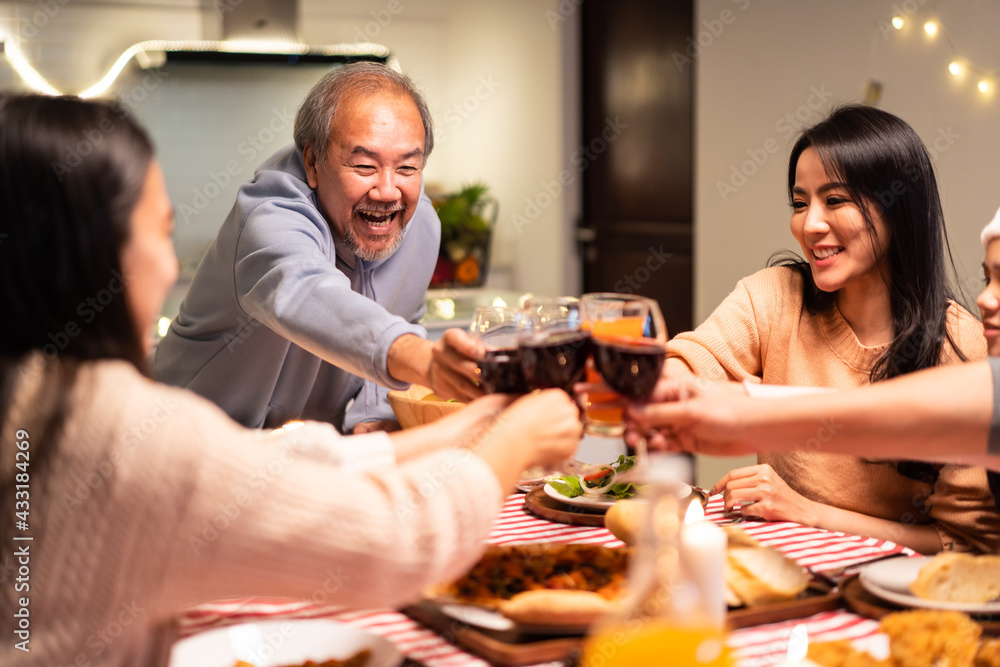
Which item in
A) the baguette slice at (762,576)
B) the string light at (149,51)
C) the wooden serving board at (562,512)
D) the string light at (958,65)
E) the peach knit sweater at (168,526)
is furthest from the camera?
the string light at (149,51)

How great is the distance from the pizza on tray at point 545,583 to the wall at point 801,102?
2031mm

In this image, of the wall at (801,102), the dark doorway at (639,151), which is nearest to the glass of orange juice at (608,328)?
the wall at (801,102)

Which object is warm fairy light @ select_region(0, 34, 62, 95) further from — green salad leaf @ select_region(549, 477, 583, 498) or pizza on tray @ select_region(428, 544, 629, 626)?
pizza on tray @ select_region(428, 544, 629, 626)

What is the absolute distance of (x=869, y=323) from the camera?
1.88 m

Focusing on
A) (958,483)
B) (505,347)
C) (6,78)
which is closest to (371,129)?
(505,347)

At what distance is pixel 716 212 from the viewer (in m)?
3.72

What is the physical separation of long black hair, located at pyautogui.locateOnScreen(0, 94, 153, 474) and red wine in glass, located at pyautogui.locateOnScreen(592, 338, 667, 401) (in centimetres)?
57

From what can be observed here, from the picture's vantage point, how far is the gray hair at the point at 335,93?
2.06m

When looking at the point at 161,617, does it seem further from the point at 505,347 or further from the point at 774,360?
the point at 774,360

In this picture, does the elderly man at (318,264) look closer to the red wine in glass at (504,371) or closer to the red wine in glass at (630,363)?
the red wine in glass at (504,371)

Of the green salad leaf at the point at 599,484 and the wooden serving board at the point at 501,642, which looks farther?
the green salad leaf at the point at 599,484

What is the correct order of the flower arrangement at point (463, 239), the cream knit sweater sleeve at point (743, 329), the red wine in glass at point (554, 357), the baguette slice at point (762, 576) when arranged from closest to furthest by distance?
1. the baguette slice at point (762, 576)
2. the red wine in glass at point (554, 357)
3. the cream knit sweater sleeve at point (743, 329)
4. the flower arrangement at point (463, 239)

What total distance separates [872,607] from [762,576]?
0.43 feet

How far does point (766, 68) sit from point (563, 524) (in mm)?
2509
